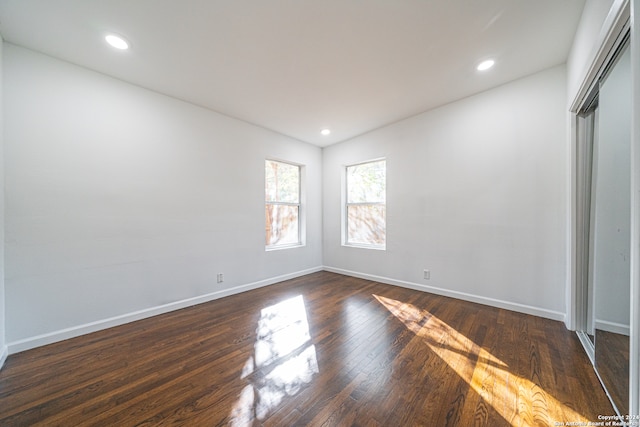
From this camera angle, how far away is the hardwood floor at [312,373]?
1.37 m

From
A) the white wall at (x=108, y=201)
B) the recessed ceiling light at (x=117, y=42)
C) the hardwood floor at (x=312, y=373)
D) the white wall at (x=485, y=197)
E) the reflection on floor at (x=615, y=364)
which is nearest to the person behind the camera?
the reflection on floor at (x=615, y=364)

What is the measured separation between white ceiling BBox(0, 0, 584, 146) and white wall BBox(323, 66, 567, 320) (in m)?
0.39

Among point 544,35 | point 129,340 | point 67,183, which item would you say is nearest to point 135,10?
point 67,183

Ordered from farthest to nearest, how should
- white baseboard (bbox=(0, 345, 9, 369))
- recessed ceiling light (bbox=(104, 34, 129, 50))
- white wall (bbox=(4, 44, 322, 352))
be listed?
white wall (bbox=(4, 44, 322, 352)) < recessed ceiling light (bbox=(104, 34, 129, 50)) < white baseboard (bbox=(0, 345, 9, 369))

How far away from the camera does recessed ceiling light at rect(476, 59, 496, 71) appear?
2375mm

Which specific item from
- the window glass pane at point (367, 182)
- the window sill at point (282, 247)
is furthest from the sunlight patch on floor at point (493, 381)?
the window sill at point (282, 247)

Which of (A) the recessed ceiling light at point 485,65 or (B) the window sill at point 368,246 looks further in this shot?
(B) the window sill at point 368,246

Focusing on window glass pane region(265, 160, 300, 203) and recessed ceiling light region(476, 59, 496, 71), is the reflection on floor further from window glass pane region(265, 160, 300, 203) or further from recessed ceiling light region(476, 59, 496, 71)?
window glass pane region(265, 160, 300, 203)

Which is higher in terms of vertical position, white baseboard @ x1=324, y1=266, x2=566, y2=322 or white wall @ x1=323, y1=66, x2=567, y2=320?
white wall @ x1=323, y1=66, x2=567, y2=320

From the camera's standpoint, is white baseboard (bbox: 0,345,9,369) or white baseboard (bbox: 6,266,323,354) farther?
white baseboard (bbox: 6,266,323,354)

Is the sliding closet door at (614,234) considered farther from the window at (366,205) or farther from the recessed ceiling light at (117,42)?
the recessed ceiling light at (117,42)

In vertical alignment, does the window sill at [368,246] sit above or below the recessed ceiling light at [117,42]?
below

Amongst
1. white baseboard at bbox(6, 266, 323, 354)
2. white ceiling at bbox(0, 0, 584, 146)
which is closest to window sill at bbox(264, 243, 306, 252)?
white baseboard at bbox(6, 266, 323, 354)

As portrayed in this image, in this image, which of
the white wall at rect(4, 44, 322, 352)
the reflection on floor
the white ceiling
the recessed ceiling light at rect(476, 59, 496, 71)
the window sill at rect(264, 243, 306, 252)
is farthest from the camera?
the window sill at rect(264, 243, 306, 252)
